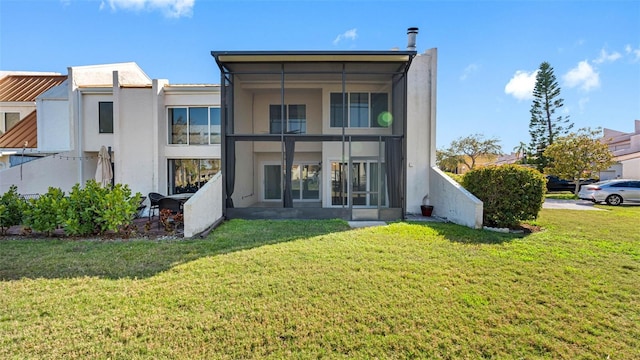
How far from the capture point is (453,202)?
9875 mm

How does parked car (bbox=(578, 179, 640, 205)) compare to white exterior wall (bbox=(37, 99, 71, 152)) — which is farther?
parked car (bbox=(578, 179, 640, 205))

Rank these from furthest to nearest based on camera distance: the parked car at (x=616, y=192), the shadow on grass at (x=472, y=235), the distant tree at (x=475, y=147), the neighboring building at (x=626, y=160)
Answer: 1. the distant tree at (x=475, y=147)
2. the neighboring building at (x=626, y=160)
3. the parked car at (x=616, y=192)
4. the shadow on grass at (x=472, y=235)

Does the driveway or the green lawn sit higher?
the driveway

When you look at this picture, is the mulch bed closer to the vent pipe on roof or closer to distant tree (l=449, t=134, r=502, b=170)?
the vent pipe on roof

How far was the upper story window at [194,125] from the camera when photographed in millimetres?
12750

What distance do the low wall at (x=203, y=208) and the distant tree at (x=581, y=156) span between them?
22.3 meters

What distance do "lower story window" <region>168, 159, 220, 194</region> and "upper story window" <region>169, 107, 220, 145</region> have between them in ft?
3.02

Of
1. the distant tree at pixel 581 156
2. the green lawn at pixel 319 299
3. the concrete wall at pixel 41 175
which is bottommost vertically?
the green lawn at pixel 319 299

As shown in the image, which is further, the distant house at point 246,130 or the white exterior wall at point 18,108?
the white exterior wall at point 18,108

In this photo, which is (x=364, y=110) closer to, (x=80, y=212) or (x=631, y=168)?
(x=80, y=212)

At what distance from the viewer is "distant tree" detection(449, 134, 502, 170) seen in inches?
Answer: 1302

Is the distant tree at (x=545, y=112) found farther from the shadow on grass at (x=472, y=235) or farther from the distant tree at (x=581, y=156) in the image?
the shadow on grass at (x=472, y=235)

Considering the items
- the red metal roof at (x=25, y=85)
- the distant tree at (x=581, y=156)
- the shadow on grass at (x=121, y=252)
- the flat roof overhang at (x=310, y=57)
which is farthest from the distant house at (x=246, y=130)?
the distant tree at (x=581, y=156)

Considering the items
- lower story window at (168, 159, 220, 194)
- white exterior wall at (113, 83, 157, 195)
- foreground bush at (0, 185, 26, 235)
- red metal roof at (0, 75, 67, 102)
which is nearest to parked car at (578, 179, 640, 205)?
lower story window at (168, 159, 220, 194)
